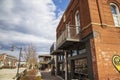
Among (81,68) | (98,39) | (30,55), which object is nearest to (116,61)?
(98,39)

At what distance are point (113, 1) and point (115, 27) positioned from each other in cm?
272

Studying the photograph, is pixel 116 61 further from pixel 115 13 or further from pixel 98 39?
pixel 115 13

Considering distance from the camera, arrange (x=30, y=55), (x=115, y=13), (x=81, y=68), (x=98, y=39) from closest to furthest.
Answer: (x=98, y=39) < (x=81, y=68) < (x=115, y=13) < (x=30, y=55)

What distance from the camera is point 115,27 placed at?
920 centimetres

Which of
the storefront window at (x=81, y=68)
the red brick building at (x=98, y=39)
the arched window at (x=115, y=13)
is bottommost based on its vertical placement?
the storefront window at (x=81, y=68)

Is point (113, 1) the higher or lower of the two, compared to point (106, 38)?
higher

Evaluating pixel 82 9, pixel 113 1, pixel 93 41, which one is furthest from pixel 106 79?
pixel 113 1

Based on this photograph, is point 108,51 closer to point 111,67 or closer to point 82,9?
point 111,67

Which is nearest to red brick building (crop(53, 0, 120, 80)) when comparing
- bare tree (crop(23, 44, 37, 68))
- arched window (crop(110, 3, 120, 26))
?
arched window (crop(110, 3, 120, 26))

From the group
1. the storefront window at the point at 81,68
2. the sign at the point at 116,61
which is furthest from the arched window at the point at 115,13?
the storefront window at the point at 81,68

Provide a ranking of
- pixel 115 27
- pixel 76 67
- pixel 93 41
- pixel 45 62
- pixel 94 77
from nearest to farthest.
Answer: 1. pixel 94 77
2. pixel 93 41
3. pixel 115 27
4. pixel 76 67
5. pixel 45 62

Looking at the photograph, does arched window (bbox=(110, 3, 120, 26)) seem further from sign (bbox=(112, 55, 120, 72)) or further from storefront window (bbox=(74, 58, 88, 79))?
storefront window (bbox=(74, 58, 88, 79))

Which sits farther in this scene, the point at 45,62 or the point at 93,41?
the point at 45,62

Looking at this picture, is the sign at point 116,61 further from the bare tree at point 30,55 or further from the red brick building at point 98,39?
the bare tree at point 30,55
